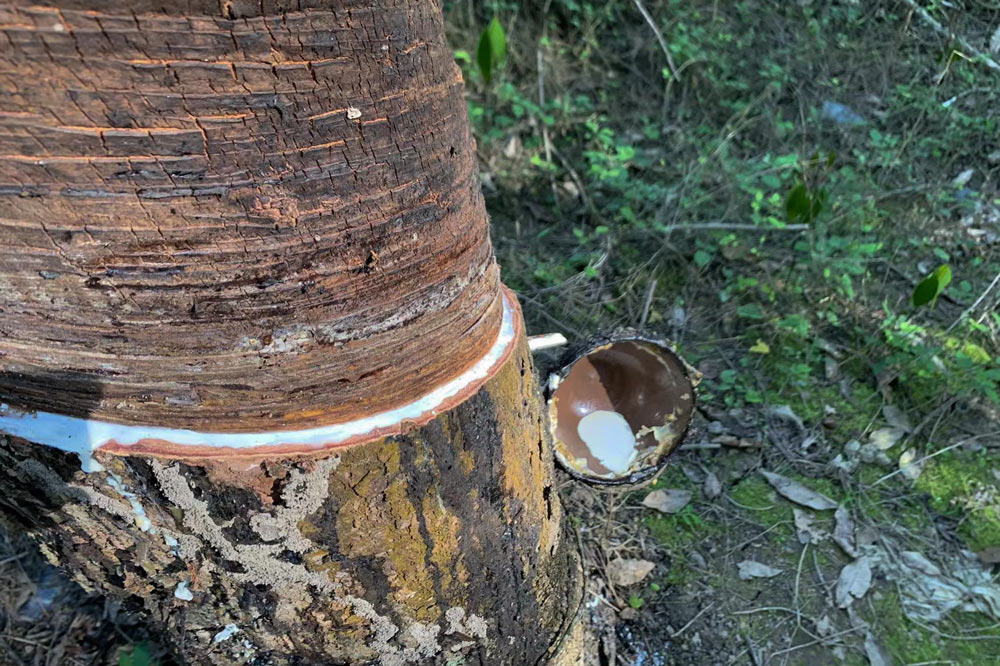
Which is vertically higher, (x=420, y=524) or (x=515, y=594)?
(x=420, y=524)

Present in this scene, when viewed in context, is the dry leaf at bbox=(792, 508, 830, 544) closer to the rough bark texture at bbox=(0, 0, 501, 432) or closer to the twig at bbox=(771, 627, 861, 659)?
the twig at bbox=(771, 627, 861, 659)

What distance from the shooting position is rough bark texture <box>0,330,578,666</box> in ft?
2.81

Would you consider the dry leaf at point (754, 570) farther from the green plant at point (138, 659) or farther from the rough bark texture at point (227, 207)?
the green plant at point (138, 659)

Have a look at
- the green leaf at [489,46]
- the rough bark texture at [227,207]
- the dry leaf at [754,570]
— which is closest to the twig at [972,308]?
the dry leaf at [754,570]

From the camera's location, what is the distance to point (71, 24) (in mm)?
575

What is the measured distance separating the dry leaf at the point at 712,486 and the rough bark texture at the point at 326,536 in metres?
1.17

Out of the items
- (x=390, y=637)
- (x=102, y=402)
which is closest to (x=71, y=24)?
(x=102, y=402)

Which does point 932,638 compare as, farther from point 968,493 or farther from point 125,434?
point 125,434

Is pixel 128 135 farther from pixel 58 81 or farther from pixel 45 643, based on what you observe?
pixel 45 643

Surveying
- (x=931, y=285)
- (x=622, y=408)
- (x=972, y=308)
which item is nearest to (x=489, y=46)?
(x=622, y=408)

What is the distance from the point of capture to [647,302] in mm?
2715

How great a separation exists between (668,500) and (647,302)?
37.1 inches

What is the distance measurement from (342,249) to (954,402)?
2.54m

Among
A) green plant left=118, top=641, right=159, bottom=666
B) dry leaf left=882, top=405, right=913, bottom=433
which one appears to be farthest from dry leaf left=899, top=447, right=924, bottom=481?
green plant left=118, top=641, right=159, bottom=666
